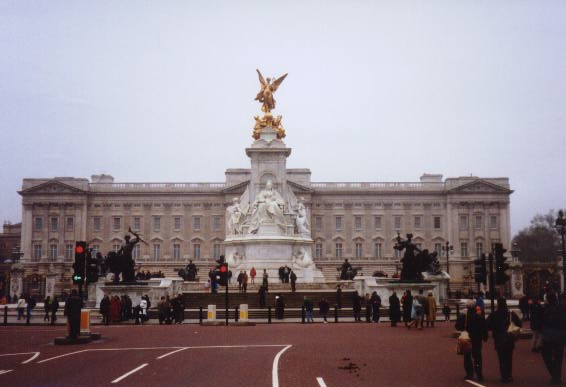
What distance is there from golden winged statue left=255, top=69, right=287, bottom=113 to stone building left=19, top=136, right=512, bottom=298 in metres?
56.1

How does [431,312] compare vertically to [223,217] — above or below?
below

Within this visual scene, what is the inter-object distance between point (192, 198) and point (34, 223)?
24.7 m

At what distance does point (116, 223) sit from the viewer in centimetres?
11888

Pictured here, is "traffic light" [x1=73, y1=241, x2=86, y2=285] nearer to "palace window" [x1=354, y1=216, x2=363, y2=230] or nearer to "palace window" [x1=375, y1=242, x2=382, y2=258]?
"palace window" [x1=375, y1=242, x2=382, y2=258]

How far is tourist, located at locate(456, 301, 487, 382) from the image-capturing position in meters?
16.0

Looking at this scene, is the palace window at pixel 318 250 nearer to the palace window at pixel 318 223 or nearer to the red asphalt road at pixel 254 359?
the palace window at pixel 318 223

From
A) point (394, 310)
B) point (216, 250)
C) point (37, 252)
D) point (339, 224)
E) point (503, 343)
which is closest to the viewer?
point (503, 343)

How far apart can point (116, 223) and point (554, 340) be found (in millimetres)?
108250

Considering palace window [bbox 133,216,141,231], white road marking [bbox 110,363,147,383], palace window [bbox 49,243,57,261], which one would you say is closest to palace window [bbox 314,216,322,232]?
palace window [bbox 133,216,141,231]

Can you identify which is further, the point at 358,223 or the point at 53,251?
the point at 358,223

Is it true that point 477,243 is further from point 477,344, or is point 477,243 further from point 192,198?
point 477,344

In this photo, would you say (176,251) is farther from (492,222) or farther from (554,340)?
(554,340)

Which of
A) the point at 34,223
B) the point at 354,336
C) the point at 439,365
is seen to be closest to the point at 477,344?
the point at 439,365

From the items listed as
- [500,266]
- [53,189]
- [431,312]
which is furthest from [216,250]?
[500,266]
